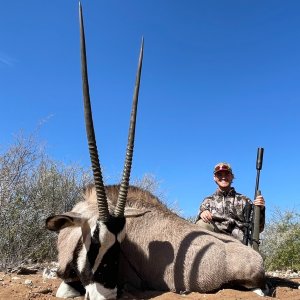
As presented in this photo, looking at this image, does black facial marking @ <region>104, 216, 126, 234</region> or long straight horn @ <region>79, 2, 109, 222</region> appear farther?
black facial marking @ <region>104, 216, 126, 234</region>

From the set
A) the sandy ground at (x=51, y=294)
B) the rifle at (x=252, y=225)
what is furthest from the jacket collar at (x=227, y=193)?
the sandy ground at (x=51, y=294)

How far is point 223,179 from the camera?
651 cm

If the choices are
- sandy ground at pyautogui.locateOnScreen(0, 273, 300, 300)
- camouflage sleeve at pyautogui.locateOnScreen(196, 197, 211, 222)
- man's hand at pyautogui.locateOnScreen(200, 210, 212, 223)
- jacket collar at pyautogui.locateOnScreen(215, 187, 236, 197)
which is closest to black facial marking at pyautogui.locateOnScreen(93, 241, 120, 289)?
sandy ground at pyautogui.locateOnScreen(0, 273, 300, 300)

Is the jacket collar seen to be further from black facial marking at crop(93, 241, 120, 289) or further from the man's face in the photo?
black facial marking at crop(93, 241, 120, 289)

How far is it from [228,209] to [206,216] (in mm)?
400

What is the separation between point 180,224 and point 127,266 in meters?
0.78

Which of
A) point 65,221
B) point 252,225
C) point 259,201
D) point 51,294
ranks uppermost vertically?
point 259,201

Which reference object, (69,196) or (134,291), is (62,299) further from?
(69,196)

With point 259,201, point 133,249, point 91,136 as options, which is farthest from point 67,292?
point 259,201

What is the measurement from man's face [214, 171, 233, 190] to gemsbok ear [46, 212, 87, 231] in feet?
9.24

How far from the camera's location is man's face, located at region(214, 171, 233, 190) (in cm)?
648

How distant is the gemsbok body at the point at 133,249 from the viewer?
385cm

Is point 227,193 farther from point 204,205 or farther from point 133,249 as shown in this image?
point 133,249

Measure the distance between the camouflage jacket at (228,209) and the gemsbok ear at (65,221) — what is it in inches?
100
